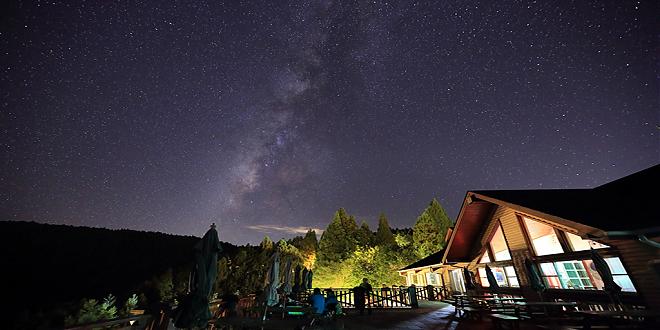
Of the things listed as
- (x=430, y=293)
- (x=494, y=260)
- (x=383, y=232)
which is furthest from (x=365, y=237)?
(x=494, y=260)

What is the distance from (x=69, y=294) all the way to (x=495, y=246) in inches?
1437

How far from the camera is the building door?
20125mm

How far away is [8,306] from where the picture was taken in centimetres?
1878

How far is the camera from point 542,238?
13.0 meters

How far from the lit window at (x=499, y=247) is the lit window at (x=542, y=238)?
6.01 ft

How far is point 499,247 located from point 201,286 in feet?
53.1

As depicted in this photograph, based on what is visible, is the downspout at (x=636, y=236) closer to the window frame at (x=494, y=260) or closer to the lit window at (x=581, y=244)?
the lit window at (x=581, y=244)

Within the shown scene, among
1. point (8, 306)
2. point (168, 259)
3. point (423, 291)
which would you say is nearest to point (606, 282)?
point (423, 291)

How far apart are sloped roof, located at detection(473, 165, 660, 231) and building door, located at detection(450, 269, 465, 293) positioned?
8.74 metres

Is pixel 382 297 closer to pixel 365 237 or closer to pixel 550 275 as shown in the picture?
pixel 550 275

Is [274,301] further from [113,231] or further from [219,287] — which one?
[113,231]

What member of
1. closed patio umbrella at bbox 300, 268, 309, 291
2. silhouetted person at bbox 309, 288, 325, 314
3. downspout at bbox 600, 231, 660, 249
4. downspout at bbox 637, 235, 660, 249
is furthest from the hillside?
downspout at bbox 637, 235, 660, 249

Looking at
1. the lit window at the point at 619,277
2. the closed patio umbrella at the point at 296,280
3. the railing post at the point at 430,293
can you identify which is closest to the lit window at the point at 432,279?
the railing post at the point at 430,293

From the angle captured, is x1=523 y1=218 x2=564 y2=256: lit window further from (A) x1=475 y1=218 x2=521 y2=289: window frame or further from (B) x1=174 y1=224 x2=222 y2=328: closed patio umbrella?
(B) x1=174 y1=224 x2=222 y2=328: closed patio umbrella
